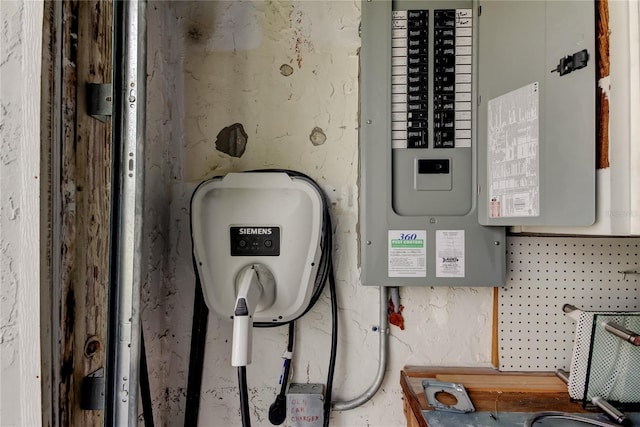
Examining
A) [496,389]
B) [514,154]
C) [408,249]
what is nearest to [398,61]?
[514,154]

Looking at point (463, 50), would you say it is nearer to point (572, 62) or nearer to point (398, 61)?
point (398, 61)

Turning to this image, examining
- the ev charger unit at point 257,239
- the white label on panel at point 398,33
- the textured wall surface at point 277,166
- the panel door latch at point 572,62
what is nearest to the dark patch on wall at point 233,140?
the textured wall surface at point 277,166

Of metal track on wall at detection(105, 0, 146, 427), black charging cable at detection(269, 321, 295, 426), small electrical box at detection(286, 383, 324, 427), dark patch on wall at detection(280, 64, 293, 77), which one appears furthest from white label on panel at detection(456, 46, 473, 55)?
small electrical box at detection(286, 383, 324, 427)

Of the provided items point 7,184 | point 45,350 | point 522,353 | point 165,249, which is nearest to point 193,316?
point 165,249

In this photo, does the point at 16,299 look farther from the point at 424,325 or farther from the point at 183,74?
the point at 424,325

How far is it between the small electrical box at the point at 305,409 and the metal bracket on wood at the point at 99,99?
805 mm

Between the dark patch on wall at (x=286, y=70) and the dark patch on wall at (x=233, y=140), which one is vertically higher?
the dark patch on wall at (x=286, y=70)

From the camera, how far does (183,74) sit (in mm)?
973

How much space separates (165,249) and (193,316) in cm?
20

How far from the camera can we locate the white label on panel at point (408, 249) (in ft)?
2.81

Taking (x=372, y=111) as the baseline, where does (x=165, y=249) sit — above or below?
below

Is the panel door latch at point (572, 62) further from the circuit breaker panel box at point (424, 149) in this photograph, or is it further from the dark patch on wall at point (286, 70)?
the dark patch on wall at point (286, 70)

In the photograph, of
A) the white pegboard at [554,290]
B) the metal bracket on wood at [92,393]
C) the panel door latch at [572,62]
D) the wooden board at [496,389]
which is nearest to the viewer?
the panel door latch at [572,62]

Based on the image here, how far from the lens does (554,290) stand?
35.7 inches
